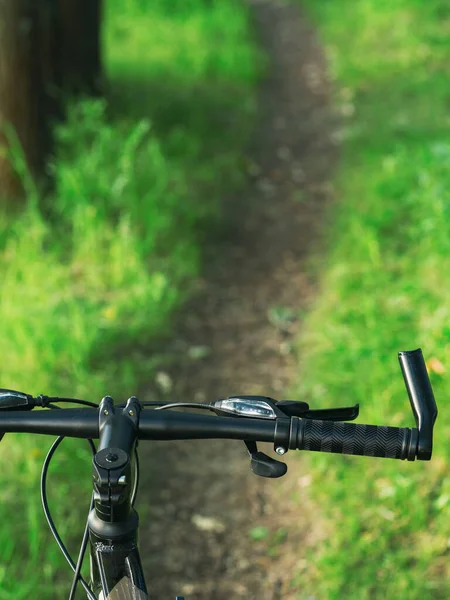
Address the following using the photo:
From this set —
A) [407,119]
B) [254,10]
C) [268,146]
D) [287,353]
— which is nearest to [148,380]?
[287,353]

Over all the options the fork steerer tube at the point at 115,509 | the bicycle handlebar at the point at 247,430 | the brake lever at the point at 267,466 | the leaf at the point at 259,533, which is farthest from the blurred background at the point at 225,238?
the brake lever at the point at 267,466

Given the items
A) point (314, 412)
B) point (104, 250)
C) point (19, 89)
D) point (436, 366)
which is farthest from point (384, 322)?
point (314, 412)

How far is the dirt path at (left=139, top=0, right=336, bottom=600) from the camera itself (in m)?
3.75

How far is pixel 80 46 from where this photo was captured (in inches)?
262

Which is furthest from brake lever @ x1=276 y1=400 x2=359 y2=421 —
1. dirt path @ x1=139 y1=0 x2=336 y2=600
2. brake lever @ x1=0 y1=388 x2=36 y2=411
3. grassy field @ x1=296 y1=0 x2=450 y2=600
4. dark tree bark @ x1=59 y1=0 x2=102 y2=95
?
dark tree bark @ x1=59 y1=0 x2=102 y2=95

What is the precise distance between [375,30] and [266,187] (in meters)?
3.38

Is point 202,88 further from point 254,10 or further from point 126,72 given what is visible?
point 254,10

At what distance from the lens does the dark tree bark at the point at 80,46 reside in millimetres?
6375

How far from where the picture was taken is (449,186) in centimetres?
516

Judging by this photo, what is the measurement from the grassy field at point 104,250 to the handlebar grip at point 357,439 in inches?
78.8

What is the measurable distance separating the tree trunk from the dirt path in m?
1.35

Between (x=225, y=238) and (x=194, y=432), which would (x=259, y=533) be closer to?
(x=194, y=432)

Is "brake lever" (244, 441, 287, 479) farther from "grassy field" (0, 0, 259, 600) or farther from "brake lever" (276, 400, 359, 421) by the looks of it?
"grassy field" (0, 0, 259, 600)

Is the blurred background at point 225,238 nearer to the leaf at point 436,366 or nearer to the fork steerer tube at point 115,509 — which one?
the leaf at point 436,366
